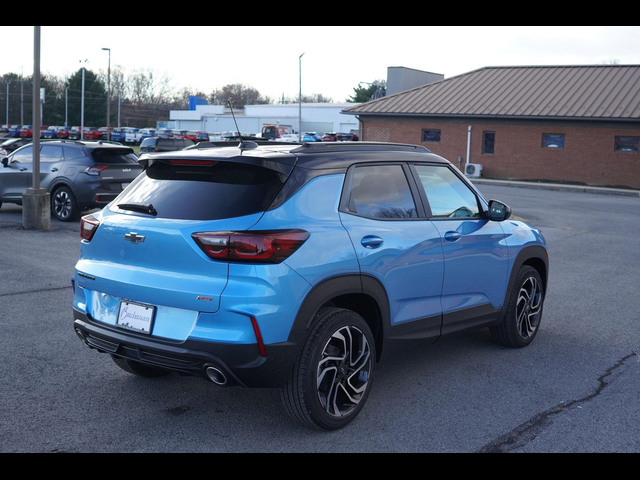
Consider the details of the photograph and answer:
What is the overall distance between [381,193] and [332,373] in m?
1.28

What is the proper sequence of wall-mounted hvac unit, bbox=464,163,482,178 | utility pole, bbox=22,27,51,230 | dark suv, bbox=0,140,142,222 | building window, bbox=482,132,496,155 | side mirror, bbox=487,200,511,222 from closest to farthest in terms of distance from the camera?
side mirror, bbox=487,200,511,222 → utility pole, bbox=22,27,51,230 → dark suv, bbox=0,140,142,222 → wall-mounted hvac unit, bbox=464,163,482,178 → building window, bbox=482,132,496,155

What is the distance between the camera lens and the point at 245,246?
3973 mm

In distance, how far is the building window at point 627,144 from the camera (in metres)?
32.0

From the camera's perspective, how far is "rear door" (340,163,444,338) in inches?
181

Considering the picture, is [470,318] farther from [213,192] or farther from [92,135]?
[92,135]

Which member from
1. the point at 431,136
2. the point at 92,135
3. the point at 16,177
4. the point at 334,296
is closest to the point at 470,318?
the point at 334,296

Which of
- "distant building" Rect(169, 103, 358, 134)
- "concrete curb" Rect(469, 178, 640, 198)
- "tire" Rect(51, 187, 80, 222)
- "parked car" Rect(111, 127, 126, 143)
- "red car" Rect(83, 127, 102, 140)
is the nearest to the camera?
"tire" Rect(51, 187, 80, 222)

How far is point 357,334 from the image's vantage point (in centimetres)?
452

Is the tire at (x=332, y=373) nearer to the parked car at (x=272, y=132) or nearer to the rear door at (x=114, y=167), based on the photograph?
the parked car at (x=272, y=132)

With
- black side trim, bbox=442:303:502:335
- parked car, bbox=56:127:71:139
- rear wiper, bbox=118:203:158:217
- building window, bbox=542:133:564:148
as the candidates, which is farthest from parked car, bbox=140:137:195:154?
parked car, bbox=56:127:71:139

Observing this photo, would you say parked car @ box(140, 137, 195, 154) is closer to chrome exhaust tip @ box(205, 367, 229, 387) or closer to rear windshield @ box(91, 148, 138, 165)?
rear windshield @ box(91, 148, 138, 165)

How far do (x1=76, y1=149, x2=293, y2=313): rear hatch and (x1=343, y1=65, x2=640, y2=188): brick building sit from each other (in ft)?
101

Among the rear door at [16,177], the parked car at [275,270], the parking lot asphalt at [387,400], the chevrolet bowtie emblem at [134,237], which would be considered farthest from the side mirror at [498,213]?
the rear door at [16,177]

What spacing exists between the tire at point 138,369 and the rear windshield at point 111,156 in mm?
10302
